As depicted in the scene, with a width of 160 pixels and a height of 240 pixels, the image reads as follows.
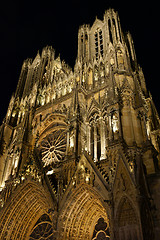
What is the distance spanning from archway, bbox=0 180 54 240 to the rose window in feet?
10.1

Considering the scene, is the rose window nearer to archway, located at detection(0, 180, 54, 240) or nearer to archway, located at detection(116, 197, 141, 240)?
archway, located at detection(0, 180, 54, 240)

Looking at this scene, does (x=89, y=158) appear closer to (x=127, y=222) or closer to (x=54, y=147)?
(x=127, y=222)

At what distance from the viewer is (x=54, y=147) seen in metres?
17.9

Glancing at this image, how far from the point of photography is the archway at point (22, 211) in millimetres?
14367

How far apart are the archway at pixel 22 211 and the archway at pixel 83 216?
2463 mm

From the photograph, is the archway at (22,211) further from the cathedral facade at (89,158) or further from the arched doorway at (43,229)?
the arched doorway at (43,229)

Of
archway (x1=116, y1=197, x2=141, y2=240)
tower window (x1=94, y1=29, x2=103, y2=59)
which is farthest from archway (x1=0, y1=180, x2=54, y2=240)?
tower window (x1=94, y1=29, x2=103, y2=59)

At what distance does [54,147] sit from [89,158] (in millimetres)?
5469

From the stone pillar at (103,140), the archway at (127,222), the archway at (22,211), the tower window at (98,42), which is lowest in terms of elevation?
the archway at (127,222)

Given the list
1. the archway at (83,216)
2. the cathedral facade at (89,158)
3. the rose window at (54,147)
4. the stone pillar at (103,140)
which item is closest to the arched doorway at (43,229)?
the cathedral facade at (89,158)

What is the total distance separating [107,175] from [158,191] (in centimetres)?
267

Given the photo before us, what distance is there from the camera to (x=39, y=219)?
15000mm

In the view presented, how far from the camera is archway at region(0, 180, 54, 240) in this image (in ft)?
47.1

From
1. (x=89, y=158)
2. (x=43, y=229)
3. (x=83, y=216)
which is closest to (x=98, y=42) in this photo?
(x=89, y=158)
